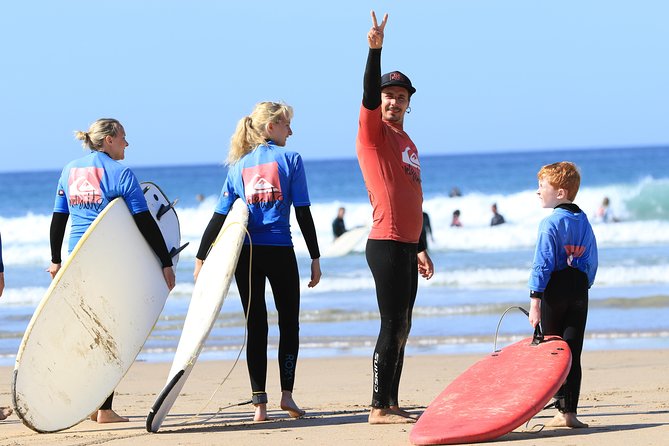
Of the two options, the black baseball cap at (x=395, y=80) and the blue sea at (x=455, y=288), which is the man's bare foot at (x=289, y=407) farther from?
the black baseball cap at (x=395, y=80)

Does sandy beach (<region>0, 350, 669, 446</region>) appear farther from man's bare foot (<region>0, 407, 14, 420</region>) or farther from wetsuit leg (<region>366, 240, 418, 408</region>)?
wetsuit leg (<region>366, 240, 418, 408</region>)

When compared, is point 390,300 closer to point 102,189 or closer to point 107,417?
point 102,189

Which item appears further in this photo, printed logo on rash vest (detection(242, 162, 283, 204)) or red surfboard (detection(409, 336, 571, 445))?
printed logo on rash vest (detection(242, 162, 283, 204))

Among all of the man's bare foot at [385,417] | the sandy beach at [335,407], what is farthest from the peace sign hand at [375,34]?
the man's bare foot at [385,417]

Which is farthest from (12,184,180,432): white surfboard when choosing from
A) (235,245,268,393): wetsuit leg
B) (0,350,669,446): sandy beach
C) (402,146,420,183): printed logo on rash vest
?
(402,146,420,183): printed logo on rash vest

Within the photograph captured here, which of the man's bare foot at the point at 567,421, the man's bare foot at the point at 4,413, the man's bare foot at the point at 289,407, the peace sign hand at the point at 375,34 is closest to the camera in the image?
the peace sign hand at the point at 375,34

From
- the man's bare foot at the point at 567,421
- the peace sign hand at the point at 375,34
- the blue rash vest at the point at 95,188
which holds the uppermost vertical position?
the peace sign hand at the point at 375,34

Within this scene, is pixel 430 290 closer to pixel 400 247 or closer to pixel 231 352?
pixel 231 352

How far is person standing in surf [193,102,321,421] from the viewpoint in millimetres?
5250

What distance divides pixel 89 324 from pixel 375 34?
208 centimetres

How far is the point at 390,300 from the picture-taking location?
15.8 feet

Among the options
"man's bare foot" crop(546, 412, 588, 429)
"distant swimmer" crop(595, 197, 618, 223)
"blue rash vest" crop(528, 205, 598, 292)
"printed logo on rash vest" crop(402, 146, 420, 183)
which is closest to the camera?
"blue rash vest" crop(528, 205, 598, 292)

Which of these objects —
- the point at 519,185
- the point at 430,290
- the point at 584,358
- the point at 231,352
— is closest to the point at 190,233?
the point at 430,290

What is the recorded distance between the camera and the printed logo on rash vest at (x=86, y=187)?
5305mm
